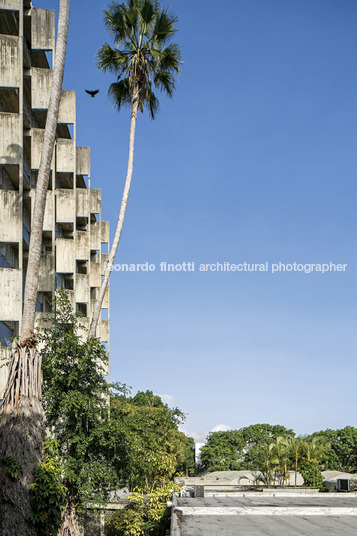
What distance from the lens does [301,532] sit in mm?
12891

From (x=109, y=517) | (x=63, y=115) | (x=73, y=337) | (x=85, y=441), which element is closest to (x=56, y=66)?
(x=73, y=337)

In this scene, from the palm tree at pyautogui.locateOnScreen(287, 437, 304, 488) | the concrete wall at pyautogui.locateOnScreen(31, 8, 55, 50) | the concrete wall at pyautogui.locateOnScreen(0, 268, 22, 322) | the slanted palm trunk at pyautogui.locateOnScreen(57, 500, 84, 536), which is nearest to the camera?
the slanted palm trunk at pyautogui.locateOnScreen(57, 500, 84, 536)

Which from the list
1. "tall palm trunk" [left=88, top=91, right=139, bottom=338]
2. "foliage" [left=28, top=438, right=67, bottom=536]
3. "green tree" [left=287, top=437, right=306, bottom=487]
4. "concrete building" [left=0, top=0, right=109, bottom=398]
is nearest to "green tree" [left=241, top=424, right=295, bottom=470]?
"green tree" [left=287, top=437, right=306, bottom=487]

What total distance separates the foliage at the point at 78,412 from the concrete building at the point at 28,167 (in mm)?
2178

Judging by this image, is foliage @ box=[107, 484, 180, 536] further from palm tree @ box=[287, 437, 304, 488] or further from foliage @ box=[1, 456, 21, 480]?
palm tree @ box=[287, 437, 304, 488]

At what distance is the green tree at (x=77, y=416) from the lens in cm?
2086

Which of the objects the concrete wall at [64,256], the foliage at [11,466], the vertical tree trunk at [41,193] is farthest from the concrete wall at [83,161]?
the foliage at [11,466]

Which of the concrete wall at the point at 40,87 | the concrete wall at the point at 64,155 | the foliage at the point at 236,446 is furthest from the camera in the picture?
the foliage at the point at 236,446

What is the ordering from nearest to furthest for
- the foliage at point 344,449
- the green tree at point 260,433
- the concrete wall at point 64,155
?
1. the concrete wall at point 64,155
2. the foliage at point 344,449
3. the green tree at point 260,433

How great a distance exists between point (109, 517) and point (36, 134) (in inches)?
824

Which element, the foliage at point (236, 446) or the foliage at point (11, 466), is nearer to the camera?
the foliage at point (11, 466)

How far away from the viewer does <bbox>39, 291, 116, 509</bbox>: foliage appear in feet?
68.4

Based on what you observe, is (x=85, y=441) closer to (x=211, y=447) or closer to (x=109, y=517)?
(x=109, y=517)

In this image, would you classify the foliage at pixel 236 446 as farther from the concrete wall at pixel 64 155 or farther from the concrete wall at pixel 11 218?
the concrete wall at pixel 11 218
